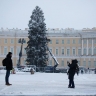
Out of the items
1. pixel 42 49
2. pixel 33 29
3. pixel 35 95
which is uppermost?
pixel 33 29

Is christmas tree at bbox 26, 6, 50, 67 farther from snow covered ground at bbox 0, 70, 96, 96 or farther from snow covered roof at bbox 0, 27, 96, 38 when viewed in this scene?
snow covered ground at bbox 0, 70, 96, 96

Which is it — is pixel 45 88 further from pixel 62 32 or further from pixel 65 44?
pixel 65 44

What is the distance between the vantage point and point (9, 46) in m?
79.8

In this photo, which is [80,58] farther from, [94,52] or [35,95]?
[35,95]

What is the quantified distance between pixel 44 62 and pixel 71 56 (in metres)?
29.9

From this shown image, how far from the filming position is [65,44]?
79.1 m

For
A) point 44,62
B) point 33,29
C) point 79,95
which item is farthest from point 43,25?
point 79,95

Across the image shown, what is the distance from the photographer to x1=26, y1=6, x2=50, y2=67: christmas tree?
160 ft

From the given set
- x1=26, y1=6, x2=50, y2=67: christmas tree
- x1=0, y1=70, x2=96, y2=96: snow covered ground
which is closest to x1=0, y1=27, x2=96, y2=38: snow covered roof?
x1=26, y1=6, x2=50, y2=67: christmas tree

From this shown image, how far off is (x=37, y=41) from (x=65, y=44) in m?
29.7

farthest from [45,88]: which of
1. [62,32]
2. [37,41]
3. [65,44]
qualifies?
[65,44]

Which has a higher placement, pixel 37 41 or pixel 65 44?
pixel 65 44

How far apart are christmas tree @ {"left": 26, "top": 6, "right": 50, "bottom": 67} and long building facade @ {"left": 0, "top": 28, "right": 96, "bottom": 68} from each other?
24683 millimetres

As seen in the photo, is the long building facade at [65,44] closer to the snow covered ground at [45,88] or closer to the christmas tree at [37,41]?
the christmas tree at [37,41]
